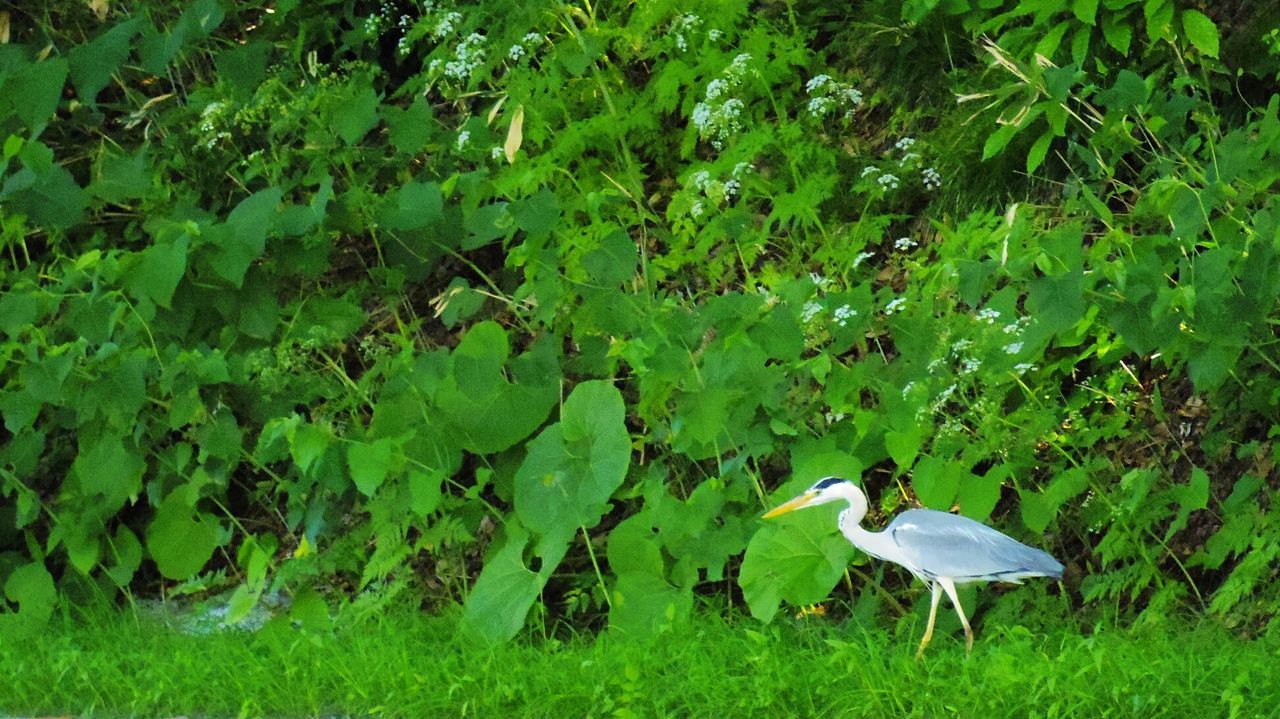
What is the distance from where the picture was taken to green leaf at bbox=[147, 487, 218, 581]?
5.27 meters

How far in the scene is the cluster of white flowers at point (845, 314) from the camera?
170 inches

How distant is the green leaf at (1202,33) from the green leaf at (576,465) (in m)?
2.03

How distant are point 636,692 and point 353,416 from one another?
1.81 metres

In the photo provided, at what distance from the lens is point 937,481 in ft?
13.0

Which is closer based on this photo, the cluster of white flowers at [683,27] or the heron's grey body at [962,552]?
the heron's grey body at [962,552]

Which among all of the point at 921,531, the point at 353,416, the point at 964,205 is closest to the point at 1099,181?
the point at 964,205

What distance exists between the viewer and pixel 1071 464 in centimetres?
439

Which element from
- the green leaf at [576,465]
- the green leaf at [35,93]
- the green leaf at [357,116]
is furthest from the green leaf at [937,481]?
the green leaf at [35,93]

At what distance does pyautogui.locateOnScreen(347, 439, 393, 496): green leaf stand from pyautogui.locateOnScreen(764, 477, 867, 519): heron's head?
4.19ft

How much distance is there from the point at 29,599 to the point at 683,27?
306cm

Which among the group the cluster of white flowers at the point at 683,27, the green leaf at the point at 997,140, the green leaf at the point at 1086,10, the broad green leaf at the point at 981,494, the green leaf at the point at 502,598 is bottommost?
the green leaf at the point at 502,598

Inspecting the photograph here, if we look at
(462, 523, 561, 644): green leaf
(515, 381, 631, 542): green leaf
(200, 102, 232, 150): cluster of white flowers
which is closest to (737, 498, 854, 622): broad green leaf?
(515, 381, 631, 542): green leaf

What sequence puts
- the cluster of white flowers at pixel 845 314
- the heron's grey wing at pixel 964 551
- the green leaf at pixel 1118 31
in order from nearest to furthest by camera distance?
the heron's grey wing at pixel 964 551
the cluster of white flowers at pixel 845 314
the green leaf at pixel 1118 31

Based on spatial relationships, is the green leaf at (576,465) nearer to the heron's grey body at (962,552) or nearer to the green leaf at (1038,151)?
the heron's grey body at (962,552)
